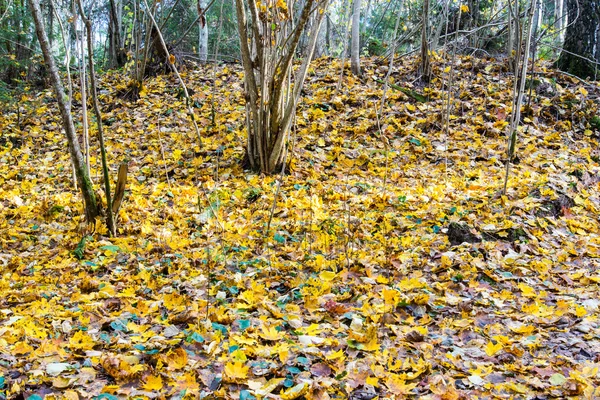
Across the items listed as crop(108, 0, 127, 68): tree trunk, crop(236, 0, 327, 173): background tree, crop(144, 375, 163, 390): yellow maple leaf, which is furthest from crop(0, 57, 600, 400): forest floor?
crop(108, 0, 127, 68): tree trunk

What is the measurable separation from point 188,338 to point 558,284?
2135 mm

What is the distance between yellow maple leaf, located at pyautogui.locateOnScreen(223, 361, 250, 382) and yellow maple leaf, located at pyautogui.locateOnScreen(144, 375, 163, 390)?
0.24m

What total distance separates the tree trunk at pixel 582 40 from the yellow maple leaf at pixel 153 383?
688 centimetres

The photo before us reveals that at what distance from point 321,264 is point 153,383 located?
139 cm

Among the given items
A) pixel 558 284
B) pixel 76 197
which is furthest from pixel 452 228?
pixel 76 197

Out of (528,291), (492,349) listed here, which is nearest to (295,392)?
(492,349)

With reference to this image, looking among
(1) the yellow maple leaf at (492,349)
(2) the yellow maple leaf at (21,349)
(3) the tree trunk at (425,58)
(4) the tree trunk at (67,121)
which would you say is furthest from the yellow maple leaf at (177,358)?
(3) the tree trunk at (425,58)

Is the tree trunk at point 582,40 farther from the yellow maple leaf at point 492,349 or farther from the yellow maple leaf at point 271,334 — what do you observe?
the yellow maple leaf at point 271,334

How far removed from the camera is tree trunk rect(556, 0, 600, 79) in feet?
21.5

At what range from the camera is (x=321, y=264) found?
9.88 feet

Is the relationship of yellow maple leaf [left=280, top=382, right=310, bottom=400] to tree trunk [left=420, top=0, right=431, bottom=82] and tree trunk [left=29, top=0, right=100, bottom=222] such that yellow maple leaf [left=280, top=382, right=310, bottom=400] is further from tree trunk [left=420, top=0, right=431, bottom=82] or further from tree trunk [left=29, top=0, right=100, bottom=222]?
tree trunk [left=420, top=0, right=431, bottom=82]

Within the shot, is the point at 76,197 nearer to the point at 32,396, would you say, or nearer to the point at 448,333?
the point at 32,396

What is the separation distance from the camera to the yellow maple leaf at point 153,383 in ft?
5.98

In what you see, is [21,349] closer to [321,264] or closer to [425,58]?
[321,264]
